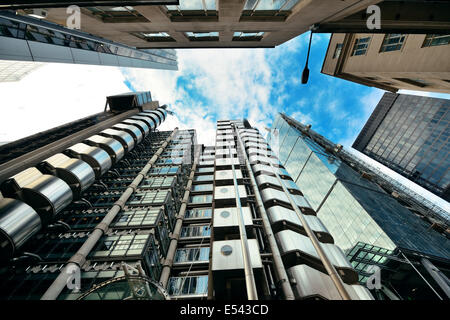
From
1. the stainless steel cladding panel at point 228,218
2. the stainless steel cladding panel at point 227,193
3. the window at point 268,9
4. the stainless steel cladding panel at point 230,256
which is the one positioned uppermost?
the window at point 268,9

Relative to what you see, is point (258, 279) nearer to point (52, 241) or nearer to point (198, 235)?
point (198, 235)

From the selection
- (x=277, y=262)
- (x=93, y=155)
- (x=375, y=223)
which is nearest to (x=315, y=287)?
(x=277, y=262)

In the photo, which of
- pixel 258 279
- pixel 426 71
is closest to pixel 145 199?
pixel 258 279

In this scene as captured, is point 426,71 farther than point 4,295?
No

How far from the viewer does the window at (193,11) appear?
9953mm

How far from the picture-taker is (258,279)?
12.0 m

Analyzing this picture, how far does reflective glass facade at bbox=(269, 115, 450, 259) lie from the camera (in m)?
25.1

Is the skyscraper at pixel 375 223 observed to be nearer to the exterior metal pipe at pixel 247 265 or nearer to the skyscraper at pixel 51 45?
the exterior metal pipe at pixel 247 265

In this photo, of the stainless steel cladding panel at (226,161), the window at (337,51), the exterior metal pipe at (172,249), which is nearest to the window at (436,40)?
the window at (337,51)

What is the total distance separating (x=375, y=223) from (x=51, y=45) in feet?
172

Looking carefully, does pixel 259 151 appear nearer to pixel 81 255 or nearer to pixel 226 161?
pixel 226 161

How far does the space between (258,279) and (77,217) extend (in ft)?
79.2

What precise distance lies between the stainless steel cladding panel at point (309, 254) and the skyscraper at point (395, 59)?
52.4 ft
